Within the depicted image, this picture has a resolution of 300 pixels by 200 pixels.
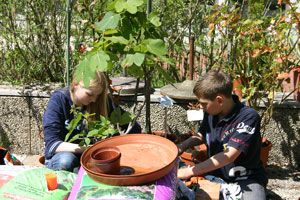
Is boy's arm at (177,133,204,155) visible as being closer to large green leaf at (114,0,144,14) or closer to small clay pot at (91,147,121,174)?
small clay pot at (91,147,121,174)

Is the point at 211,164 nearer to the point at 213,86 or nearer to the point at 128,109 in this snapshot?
the point at 213,86

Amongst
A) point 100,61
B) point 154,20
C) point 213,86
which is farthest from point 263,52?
point 100,61

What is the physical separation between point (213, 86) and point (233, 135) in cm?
35

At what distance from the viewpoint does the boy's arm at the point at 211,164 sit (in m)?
1.95

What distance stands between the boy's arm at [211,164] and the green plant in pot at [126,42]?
72 cm

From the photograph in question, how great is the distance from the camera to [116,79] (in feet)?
13.1

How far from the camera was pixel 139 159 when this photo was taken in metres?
1.53

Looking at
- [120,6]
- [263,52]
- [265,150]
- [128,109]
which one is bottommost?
[265,150]

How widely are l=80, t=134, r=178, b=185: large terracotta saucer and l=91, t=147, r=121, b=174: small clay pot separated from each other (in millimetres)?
34

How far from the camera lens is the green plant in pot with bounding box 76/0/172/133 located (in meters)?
Result: 1.33

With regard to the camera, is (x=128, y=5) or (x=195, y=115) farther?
(x=195, y=115)

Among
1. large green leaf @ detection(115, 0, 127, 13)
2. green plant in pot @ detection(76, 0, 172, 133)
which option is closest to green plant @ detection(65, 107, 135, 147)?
green plant in pot @ detection(76, 0, 172, 133)

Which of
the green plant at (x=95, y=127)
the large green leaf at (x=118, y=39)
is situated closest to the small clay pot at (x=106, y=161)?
the green plant at (x=95, y=127)

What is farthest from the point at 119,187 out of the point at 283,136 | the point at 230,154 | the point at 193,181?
the point at 283,136
